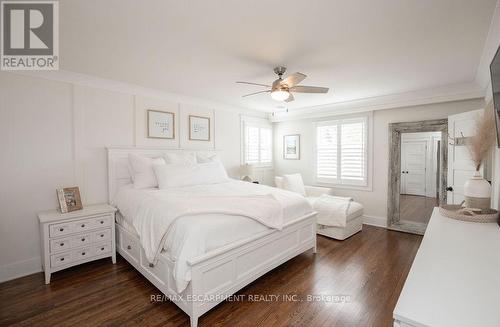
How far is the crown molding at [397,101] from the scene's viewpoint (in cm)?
353

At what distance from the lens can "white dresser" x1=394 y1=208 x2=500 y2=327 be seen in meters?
0.80

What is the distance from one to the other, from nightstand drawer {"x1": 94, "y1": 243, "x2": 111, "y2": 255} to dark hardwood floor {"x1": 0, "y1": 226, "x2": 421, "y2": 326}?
0.20m

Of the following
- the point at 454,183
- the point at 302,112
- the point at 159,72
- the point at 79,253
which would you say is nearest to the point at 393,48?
the point at 454,183

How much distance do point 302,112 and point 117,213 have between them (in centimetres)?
433

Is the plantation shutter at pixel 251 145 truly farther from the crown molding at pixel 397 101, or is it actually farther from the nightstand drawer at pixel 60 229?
the nightstand drawer at pixel 60 229

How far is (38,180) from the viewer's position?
281 centimetres

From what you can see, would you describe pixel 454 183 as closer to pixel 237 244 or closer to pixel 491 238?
pixel 491 238

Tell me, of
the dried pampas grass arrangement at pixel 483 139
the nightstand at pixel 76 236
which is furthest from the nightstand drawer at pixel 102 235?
the dried pampas grass arrangement at pixel 483 139

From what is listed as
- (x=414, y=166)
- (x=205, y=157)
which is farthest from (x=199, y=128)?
(x=414, y=166)

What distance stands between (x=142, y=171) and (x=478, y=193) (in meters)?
3.78

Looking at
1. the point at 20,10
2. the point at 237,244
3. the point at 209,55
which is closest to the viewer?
the point at 20,10

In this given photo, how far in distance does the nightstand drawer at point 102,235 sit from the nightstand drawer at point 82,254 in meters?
0.13

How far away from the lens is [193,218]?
205 centimetres

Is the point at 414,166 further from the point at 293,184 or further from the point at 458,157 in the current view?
the point at 293,184
